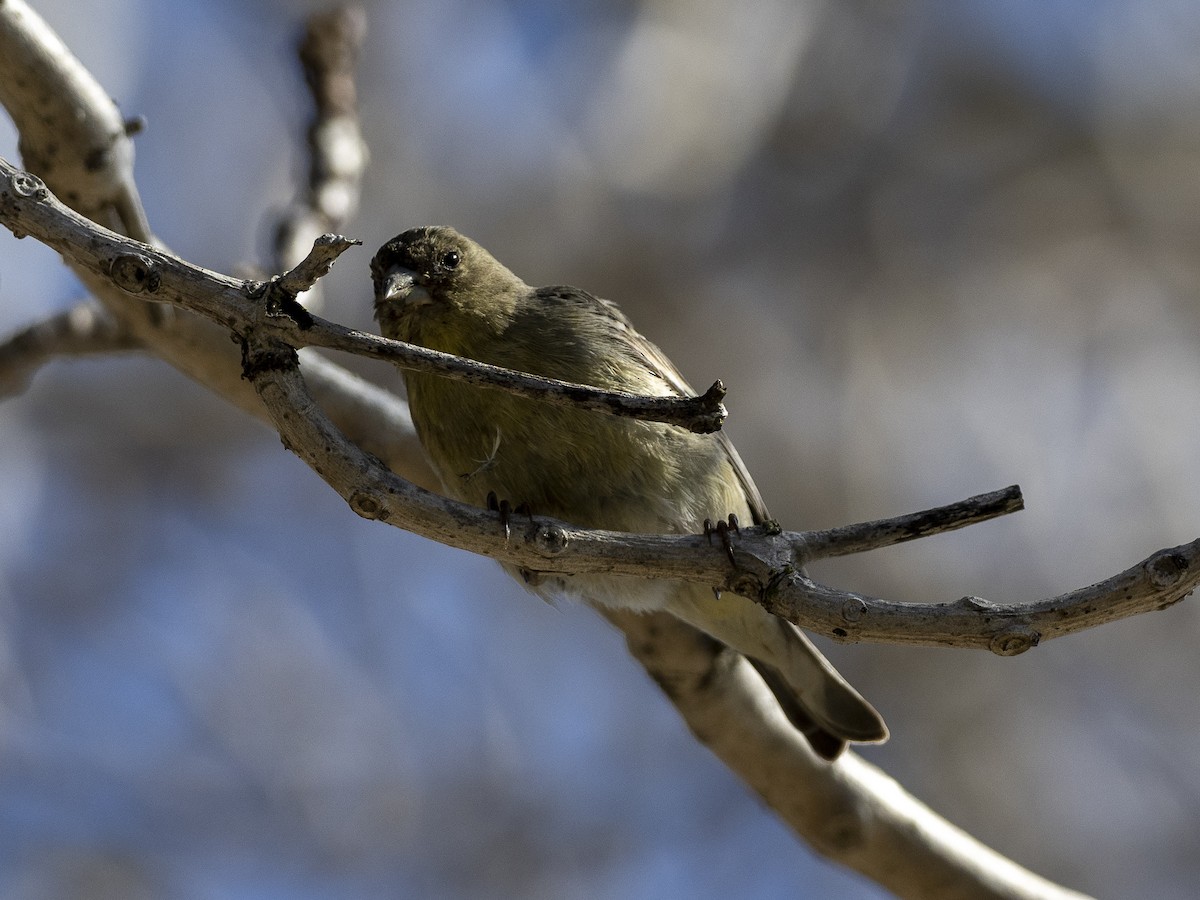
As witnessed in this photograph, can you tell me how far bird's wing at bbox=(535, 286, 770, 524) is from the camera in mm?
4789

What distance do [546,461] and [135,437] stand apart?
6.05m

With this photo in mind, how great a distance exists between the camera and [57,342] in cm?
516

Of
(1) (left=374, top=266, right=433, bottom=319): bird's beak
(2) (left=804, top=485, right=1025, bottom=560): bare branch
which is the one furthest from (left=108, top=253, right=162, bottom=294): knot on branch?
(1) (left=374, top=266, right=433, bottom=319): bird's beak

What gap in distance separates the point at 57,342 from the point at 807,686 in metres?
3.24

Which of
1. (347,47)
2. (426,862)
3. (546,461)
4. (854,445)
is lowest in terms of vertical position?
(546,461)

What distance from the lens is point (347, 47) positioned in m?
5.74

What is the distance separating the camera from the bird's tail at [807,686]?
16.1 ft

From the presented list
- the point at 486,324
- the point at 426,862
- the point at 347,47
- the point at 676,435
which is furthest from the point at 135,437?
the point at 676,435

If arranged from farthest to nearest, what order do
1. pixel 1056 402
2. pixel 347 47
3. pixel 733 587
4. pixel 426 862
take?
pixel 1056 402
pixel 426 862
pixel 347 47
pixel 733 587

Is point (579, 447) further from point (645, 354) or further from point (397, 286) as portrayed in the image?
point (397, 286)

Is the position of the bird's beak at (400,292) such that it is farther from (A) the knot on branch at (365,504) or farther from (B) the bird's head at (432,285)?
(A) the knot on branch at (365,504)

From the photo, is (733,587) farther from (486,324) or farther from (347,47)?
(347,47)

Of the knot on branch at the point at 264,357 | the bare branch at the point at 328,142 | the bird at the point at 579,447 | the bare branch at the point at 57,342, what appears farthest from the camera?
the bare branch at the point at 328,142

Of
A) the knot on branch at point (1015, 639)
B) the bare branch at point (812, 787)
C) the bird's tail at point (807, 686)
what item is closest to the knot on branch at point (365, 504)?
the knot on branch at point (1015, 639)
